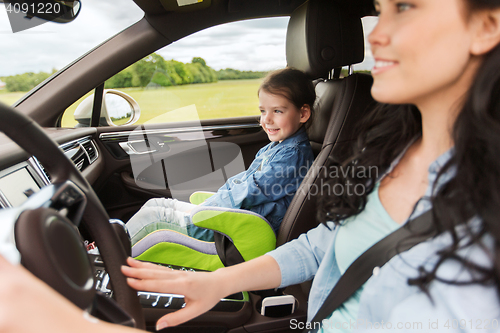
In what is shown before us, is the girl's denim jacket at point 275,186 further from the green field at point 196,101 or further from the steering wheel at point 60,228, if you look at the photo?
the steering wheel at point 60,228

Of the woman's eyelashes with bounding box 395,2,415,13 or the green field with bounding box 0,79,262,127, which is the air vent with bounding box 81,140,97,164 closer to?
the green field with bounding box 0,79,262,127

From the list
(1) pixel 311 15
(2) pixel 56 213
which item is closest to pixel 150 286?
(2) pixel 56 213

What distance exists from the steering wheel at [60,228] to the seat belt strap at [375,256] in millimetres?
398

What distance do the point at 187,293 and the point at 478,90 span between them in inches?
24.1

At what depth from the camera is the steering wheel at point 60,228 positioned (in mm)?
418

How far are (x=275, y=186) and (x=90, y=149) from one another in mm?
1113

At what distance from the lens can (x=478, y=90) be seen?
518 mm

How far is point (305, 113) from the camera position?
1648 millimetres

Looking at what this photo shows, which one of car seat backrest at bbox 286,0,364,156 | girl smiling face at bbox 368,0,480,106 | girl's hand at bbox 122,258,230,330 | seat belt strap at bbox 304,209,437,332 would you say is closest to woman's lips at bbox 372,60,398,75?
girl smiling face at bbox 368,0,480,106

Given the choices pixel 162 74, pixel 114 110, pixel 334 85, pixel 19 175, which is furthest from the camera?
pixel 114 110

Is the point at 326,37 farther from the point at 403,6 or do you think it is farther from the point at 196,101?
the point at 196,101

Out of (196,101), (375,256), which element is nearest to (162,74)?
(196,101)

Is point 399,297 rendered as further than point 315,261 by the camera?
No

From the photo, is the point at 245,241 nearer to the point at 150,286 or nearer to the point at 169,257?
the point at 169,257
